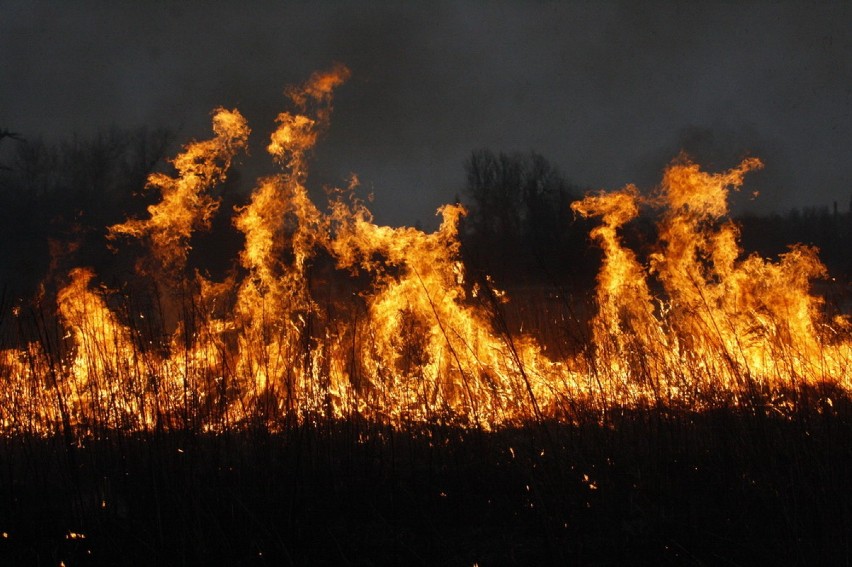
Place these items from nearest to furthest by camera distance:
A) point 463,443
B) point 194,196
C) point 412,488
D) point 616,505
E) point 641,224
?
point 616,505 → point 412,488 → point 463,443 → point 194,196 → point 641,224

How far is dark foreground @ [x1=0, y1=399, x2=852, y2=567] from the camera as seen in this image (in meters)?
3.69

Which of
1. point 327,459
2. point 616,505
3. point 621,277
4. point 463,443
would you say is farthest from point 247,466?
point 621,277

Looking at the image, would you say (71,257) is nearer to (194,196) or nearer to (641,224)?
(194,196)

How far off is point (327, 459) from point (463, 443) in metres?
1.06

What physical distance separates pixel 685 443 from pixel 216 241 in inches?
654

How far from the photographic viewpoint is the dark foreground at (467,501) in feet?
12.1

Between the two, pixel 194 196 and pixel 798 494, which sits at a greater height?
pixel 194 196

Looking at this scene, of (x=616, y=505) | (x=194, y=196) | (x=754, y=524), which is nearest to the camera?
(x=754, y=524)

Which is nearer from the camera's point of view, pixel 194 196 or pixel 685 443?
pixel 685 443

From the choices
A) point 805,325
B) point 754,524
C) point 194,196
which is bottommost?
point 754,524

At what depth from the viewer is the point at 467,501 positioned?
4449 millimetres

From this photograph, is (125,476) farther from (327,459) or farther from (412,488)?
(412,488)

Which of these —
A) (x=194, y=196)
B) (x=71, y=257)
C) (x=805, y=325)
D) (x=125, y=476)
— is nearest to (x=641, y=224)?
(x=805, y=325)

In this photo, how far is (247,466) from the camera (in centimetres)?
476
